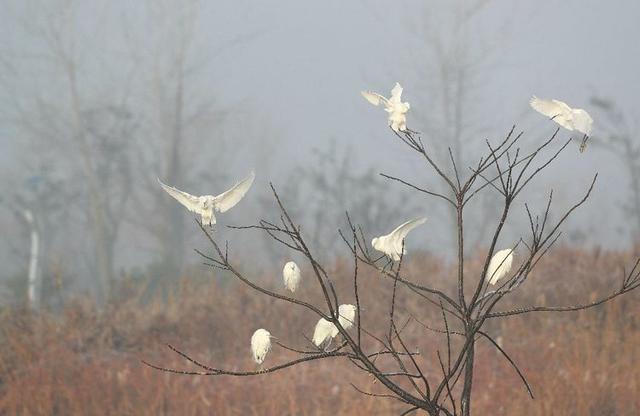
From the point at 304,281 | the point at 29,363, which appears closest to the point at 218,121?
the point at 304,281

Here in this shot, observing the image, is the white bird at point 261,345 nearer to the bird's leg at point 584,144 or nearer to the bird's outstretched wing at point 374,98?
the bird's outstretched wing at point 374,98

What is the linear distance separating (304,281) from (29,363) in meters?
3.66

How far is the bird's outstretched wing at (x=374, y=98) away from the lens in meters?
1.22

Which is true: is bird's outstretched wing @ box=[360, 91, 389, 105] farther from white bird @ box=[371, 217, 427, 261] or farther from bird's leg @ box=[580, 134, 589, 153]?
bird's leg @ box=[580, 134, 589, 153]

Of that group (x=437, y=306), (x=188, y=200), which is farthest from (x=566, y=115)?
(x=437, y=306)

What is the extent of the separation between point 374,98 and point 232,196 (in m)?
0.32

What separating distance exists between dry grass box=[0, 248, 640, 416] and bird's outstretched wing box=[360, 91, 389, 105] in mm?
583

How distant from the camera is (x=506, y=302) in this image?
611 centimetres

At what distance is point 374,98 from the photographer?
1221mm

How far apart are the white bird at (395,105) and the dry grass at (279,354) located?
56 centimetres

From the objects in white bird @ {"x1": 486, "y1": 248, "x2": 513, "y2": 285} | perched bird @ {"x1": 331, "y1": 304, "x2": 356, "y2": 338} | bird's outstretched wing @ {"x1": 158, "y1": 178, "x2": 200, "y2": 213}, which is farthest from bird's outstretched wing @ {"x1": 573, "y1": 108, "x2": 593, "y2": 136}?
bird's outstretched wing @ {"x1": 158, "y1": 178, "x2": 200, "y2": 213}

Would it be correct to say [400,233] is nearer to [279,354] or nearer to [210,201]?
[210,201]

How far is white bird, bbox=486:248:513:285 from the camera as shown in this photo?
1358 mm

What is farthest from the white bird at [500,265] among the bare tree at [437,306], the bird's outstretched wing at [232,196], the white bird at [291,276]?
the bird's outstretched wing at [232,196]
